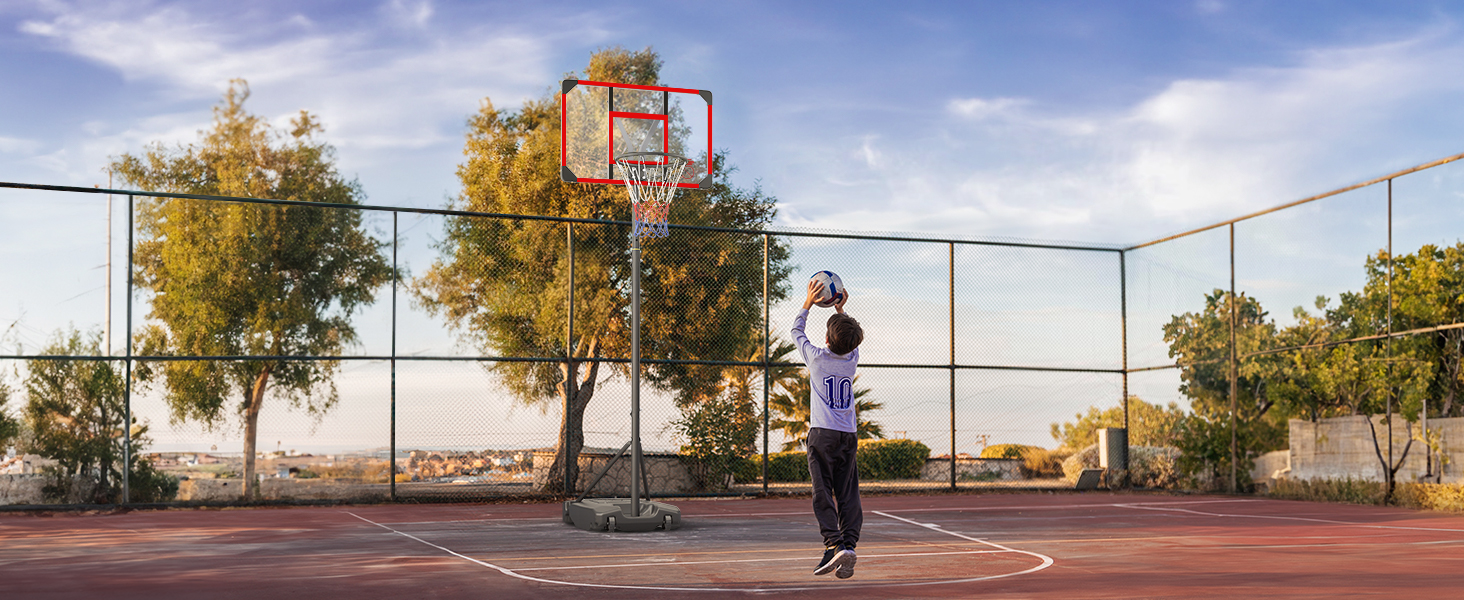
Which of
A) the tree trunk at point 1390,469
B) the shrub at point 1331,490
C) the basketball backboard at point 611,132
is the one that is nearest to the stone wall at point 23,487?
the basketball backboard at point 611,132

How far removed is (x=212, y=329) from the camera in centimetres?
2212

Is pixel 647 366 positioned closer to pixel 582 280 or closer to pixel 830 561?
pixel 582 280

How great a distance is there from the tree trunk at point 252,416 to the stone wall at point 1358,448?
59.9ft

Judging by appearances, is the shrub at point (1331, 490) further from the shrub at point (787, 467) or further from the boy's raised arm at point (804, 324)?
the boy's raised arm at point (804, 324)

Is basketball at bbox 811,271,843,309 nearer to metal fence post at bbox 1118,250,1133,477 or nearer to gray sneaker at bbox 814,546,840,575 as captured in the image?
gray sneaker at bbox 814,546,840,575

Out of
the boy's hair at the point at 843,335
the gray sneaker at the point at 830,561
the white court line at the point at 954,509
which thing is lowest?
the white court line at the point at 954,509

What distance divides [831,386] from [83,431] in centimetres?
1381

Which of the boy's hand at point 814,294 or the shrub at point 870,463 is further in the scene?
the shrub at point 870,463

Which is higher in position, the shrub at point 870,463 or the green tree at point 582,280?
the green tree at point 582,280

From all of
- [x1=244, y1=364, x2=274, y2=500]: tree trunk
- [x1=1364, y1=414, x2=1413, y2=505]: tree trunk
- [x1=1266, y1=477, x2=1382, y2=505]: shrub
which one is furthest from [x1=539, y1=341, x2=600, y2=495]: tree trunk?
[x1=1364, y1=414, x2=1413, y2=505]: tree trunk

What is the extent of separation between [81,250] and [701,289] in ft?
36.6

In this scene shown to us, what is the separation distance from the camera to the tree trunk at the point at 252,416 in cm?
2098

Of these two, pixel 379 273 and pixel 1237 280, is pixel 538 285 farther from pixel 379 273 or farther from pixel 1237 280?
pixel 1237 280

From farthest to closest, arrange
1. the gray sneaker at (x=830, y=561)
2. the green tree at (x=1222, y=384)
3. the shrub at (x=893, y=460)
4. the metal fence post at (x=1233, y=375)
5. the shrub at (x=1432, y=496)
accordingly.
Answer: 1. the shrub at (x=893, y=460)
2. the green tree at (x=1222, y=384)
3. the metal fence post at (x=1233, y=375)
4. the shrub at (x=1432, y=496)
5. the gray sneaker at (x=830, y=561)
